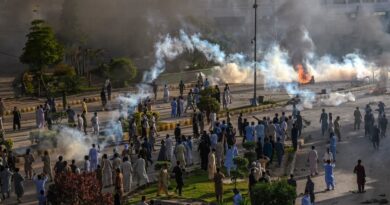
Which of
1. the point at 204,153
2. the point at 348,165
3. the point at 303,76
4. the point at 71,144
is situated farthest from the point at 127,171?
the point at 303,76

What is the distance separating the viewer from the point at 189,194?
17.0m

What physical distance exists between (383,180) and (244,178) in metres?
3.87

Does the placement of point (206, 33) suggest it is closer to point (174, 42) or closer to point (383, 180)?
point (174, 42)

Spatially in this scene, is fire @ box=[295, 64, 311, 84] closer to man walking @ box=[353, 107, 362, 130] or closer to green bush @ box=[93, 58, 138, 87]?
green bush @ box=[93, 58, 138, 87]

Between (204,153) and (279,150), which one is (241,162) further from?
(279,150)

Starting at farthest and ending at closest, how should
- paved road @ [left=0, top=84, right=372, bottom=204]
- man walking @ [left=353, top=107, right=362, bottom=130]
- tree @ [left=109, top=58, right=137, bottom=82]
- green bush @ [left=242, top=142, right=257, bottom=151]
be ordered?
1. tree @ [left=109, top=58, right=137, bottom=82]
2. man walking @ [left=353, top=107, right=362, bottom=130]
3. green bush @ [left=242, top=142, right=257, bottom=151]
4. paved road @ [left=0, top=84, right=372, bottom=204]

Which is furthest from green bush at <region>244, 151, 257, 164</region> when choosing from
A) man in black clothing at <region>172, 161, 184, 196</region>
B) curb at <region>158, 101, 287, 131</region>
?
curb at <region>158, 101, 287, 131</region>

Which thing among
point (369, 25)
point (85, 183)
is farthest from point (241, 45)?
point (85, 183)

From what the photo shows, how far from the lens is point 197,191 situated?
17.2 m

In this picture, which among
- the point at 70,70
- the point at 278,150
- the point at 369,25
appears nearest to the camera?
the point at 278,150

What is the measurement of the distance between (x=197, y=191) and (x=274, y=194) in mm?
3942

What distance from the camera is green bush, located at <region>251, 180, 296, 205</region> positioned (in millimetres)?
13672

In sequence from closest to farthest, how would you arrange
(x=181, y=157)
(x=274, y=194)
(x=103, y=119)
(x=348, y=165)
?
(x=274, y=194) < (x=181, y=157) < (x=348, y=165) < (x=103, y=119)

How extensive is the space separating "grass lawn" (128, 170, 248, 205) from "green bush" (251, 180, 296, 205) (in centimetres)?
255
